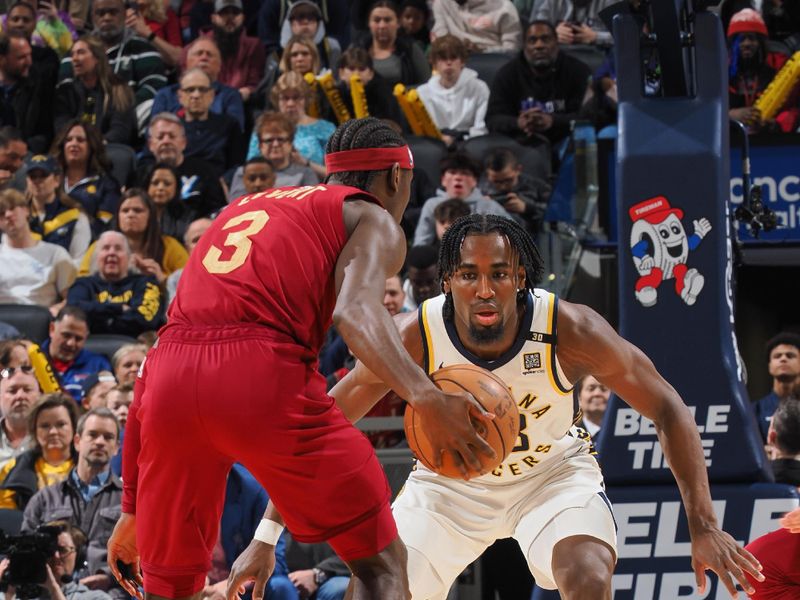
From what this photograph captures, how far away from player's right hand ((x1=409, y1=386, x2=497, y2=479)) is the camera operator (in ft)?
11.4

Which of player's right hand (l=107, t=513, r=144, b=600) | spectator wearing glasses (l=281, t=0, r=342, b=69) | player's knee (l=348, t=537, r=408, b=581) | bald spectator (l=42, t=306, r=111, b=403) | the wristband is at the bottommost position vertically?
bald spectator (l=42, t=306, r=111, b=403)

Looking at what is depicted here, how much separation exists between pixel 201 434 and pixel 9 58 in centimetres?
885

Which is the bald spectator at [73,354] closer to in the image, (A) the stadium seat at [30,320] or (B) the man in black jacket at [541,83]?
(A) the stadium seat at [30,320]

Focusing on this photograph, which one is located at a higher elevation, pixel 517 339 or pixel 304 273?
pixel 304 273

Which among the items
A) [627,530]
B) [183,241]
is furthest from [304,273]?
[183,241]

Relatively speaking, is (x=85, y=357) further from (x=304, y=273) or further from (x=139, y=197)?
(x=304, y=273)

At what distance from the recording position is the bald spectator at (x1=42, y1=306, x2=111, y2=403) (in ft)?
28.3

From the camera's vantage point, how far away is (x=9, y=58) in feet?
38.1

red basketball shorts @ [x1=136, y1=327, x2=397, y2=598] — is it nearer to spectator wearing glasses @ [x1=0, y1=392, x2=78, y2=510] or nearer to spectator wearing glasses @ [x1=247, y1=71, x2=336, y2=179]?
spectator wearing glasses @ [x1=0, y1=392, x2=78, y2=510]

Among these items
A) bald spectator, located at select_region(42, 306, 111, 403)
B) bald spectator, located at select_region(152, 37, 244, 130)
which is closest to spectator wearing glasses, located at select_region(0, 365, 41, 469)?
bald spectator, located at select_region(42, 306, 111, 403)

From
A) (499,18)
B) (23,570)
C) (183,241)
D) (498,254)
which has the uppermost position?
(499,18)

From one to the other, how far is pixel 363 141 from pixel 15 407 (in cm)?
470

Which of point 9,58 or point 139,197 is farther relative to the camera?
point 9,58

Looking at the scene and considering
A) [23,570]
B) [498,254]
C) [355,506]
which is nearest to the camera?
[355,506]
